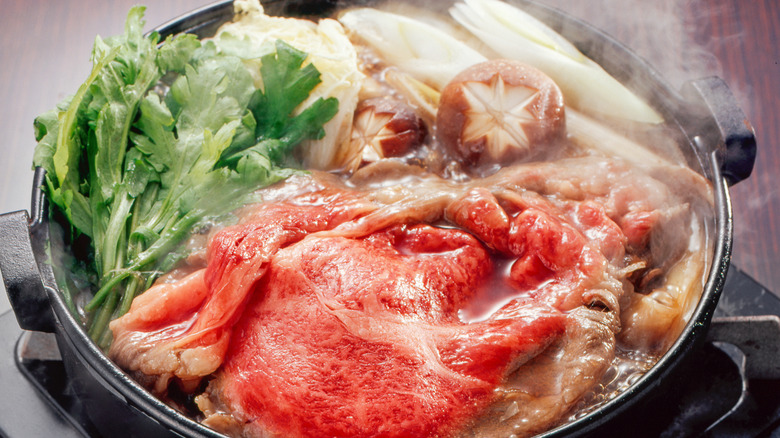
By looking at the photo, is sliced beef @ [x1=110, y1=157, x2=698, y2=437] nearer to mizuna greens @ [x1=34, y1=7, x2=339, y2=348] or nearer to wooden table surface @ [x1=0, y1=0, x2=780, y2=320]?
mizuna greens @ [x1=34, y1=7, x2=339, y2=348]

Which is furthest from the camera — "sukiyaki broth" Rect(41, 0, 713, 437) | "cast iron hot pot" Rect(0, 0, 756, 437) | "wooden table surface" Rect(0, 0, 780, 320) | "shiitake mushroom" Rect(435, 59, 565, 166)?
"wooden table surface" Rect(0, 0, 780, 320)

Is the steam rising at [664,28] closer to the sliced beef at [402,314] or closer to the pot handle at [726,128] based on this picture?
the pot handle at [726,128]

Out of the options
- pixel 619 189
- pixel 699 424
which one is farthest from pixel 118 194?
pixel 699 424

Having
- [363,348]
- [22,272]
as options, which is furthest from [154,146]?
[363,348]

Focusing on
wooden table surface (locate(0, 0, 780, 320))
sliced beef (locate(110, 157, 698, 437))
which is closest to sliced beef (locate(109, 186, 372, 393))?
sliced beef (locate(110, 157, 698, 437))

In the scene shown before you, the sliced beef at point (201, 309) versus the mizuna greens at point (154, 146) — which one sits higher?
the mizuna greens at point (154, 146)

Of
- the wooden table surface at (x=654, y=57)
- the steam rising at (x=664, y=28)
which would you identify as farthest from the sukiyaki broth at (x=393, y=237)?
the wooden table surface at (x=654, y=57)
